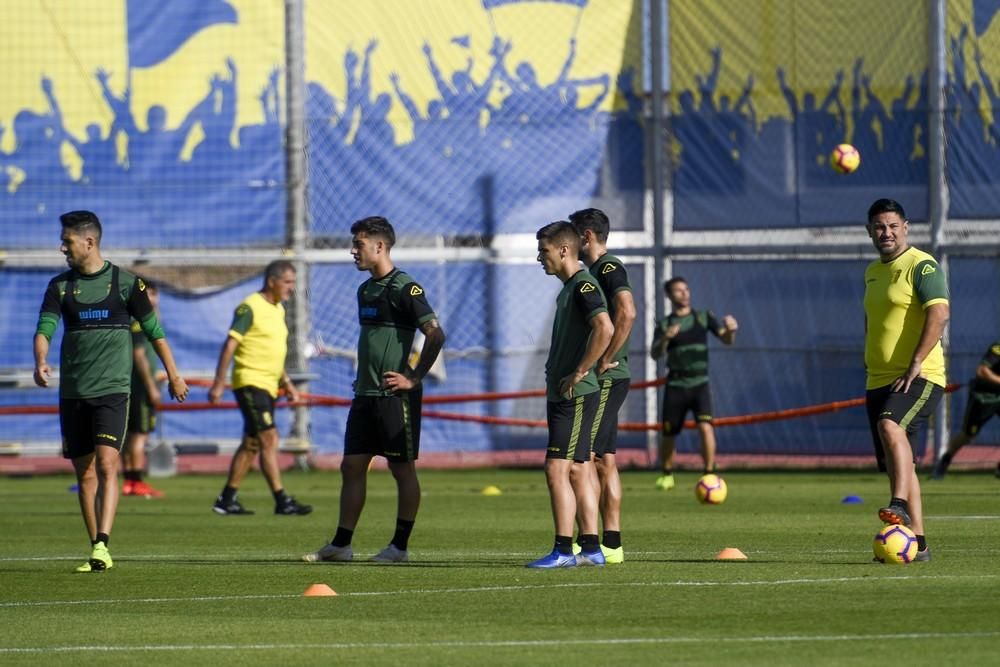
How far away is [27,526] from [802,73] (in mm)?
12778

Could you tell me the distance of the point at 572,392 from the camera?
1134cm

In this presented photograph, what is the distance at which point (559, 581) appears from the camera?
10.5 metres

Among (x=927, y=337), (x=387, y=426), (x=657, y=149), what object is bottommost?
(x=387, y=426)

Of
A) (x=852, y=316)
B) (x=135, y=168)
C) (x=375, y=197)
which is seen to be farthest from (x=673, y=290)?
(x=135, y=168)

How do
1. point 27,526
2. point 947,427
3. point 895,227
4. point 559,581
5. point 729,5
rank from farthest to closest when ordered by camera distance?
point 729,5, point 947,427, point 27,526, point 895,227, point 559,581

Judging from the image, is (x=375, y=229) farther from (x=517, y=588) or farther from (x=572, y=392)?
(x=517, y=588)

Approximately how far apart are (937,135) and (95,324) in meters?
14.6

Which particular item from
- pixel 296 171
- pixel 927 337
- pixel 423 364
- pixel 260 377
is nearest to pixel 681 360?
pixel 260 377

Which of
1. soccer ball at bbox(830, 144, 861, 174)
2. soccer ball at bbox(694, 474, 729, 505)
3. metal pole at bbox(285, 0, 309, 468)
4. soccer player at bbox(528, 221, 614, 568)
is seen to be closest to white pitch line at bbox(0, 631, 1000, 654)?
soccer player at bbox(528, 221, 614, 568)

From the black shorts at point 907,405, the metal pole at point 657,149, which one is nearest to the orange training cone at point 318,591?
the black shorts at point 907,405

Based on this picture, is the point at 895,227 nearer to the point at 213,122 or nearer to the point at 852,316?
the point at 852,316

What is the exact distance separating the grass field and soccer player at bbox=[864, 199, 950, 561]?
1.73 ft

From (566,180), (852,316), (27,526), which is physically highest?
(566,180)

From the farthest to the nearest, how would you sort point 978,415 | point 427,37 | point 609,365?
point 427,37, point 978,415, point 609,365
